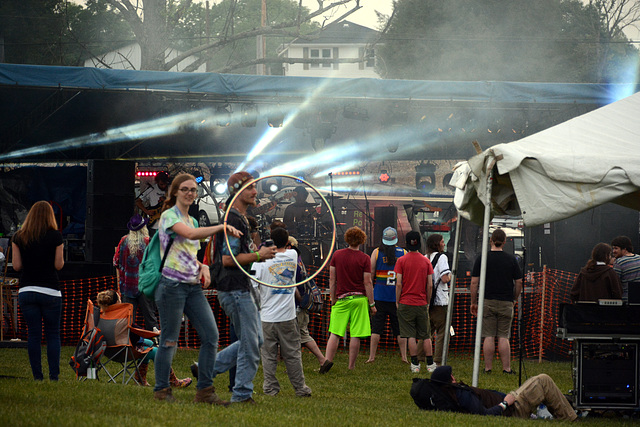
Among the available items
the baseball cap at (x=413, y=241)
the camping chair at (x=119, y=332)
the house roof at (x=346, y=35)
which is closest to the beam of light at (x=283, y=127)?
the baseball cap at (x=413, y=241)

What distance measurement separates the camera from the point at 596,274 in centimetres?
887

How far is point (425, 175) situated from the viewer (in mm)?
20484

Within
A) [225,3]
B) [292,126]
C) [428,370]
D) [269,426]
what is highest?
[225,3]

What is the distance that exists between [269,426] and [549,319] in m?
7.86

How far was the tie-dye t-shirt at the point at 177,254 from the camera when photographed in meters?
5.56

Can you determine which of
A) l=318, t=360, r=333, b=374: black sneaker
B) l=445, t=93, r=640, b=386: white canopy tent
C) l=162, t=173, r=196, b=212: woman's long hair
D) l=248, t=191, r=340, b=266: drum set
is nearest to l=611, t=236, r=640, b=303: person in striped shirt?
l=445, t=93, r=640, b=386: white canopy tent

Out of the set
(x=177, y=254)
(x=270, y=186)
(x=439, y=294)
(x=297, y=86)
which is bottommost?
(x=439, y=294)

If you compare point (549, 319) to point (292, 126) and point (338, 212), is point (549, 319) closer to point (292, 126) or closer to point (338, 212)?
point (292, 126)

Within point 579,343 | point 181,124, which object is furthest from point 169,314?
point 181,124

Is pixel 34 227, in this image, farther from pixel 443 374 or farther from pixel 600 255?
pixel 600 255

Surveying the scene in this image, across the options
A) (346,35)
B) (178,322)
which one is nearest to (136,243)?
(178,322)

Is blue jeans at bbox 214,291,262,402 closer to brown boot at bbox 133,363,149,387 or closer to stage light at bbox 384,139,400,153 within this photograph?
brown boot at bbox 133,363,149,387

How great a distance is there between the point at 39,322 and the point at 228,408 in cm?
235

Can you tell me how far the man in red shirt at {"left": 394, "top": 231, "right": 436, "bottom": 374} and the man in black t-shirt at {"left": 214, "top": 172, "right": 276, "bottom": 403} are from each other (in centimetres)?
403
